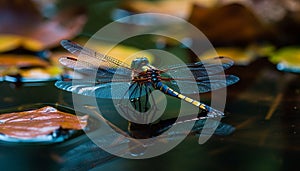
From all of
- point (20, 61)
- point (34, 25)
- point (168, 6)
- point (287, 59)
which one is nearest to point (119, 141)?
point (20, 61)

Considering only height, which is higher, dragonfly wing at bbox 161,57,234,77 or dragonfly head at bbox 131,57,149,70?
Result: dragonfly wing at bbox 161,57,234,77

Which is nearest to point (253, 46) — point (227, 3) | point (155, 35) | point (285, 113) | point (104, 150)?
point (227, 3)

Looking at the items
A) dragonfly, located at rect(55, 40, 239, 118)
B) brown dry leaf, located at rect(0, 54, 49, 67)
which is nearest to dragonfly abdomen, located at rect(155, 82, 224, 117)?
dragonfly, located at rect(55, 40, 239, 118)

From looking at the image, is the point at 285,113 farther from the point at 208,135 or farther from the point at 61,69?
the point at 61,69

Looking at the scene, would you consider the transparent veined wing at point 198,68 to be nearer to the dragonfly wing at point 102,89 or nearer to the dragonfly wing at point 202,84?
the dragonfly wing at point 202,84

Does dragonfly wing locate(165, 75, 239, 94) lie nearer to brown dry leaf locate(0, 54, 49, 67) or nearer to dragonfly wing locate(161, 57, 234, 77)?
dragonfly wing locate(161, 57, 234, 77)

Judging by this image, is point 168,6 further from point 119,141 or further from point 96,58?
point 119,141
